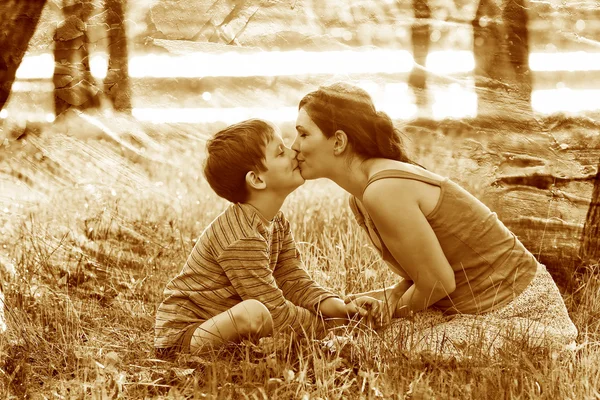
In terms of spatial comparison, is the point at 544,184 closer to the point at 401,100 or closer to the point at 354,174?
the point at 401,100

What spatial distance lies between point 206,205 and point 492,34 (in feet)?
7.01

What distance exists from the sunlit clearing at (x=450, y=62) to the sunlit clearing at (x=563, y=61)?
38 centimetres

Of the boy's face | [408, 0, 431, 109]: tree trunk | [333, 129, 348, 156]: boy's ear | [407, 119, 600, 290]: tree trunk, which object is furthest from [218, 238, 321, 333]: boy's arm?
[408, 0, 431, 109]: tree trunk

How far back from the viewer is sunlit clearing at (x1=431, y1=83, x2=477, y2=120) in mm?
4633

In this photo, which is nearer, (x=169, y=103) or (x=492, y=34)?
(x=492, y=34)

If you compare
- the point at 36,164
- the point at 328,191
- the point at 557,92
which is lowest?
the point at 328,191

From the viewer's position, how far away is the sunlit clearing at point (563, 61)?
14.4ft

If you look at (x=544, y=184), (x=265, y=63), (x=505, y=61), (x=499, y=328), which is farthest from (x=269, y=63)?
(x=499, y=328)

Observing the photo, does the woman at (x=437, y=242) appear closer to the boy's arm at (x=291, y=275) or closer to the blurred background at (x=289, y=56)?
the boy's arm at (x=291, y=275)

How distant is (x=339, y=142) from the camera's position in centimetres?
297

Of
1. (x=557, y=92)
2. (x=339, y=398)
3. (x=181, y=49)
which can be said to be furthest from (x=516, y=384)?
(x=181, y=49)

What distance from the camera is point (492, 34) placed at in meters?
4.49

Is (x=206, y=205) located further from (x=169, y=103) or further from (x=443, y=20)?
(x=443, y=20)

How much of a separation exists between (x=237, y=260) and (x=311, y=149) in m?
0.56
